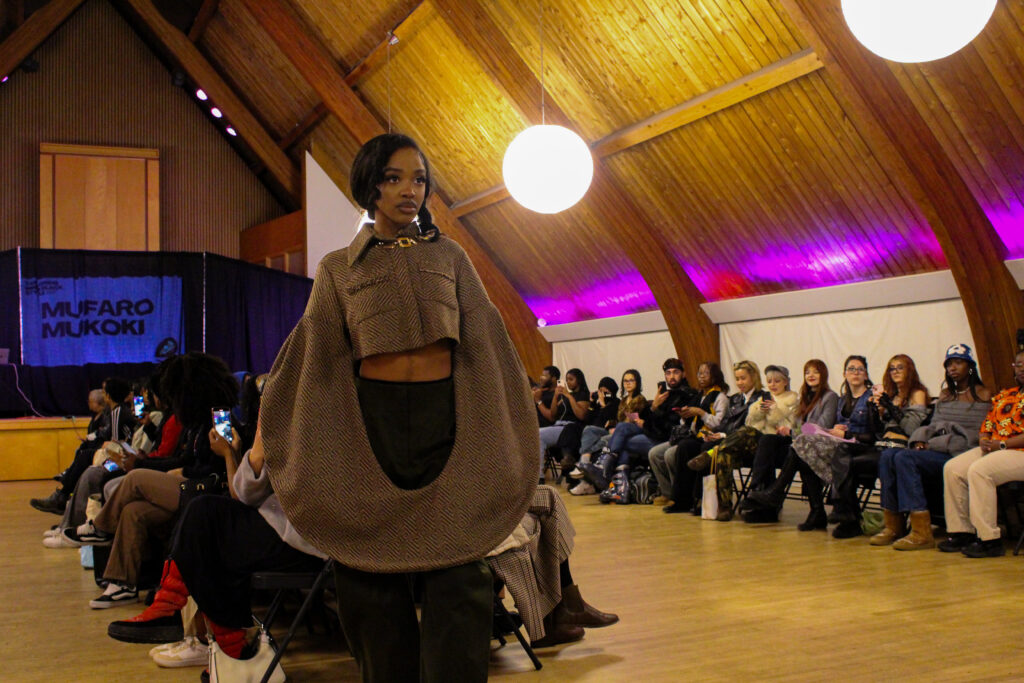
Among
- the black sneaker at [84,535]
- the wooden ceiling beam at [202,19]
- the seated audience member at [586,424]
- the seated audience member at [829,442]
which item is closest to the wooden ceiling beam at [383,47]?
the wooden ceiling beam at [202,19]

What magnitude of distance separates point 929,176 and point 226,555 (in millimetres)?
5290

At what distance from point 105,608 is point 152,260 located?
322 inches

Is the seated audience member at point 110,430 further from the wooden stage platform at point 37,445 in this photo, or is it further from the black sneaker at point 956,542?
the black sneaker at point 956,542

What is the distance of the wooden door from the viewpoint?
13969 mm

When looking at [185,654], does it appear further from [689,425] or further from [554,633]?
[689,425]

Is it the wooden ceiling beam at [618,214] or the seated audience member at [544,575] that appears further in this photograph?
the wooden ceiling beam at [618,214]

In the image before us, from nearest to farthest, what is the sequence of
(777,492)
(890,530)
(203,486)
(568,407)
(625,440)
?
(203,486) < (890,530) < (777,492) < (625,440) < (568,407)

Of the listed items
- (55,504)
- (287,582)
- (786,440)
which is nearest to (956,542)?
(786,440)

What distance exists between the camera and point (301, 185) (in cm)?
1449

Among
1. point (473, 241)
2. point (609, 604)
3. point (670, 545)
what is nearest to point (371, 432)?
point (609, 604)

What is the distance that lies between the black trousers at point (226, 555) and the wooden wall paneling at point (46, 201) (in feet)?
41.3

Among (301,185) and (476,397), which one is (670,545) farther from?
(301,185)

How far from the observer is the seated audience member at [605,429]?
7789 mm

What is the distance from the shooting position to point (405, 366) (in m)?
1.53
